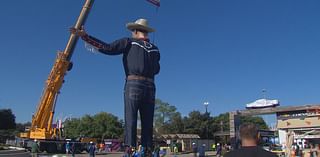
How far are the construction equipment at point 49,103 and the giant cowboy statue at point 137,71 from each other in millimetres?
9031

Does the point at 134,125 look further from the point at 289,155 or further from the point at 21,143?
the point at 21,143

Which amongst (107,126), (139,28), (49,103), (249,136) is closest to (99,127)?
(107,126)

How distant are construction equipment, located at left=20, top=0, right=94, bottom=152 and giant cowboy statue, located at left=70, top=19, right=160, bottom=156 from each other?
903 centimetres

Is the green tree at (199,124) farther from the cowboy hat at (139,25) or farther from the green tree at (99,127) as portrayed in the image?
the cowboy hat at (139,25)

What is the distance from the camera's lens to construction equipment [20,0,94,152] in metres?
33.0

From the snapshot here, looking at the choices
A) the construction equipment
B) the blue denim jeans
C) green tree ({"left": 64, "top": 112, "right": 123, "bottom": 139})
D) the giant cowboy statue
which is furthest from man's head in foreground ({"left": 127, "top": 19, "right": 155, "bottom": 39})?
green tree ({"left": 64, "top": 112, "right": 123, "bottom": 139})

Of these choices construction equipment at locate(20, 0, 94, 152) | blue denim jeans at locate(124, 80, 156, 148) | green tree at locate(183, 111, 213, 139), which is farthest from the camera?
green tree at locate(183, 111, 213, 139)

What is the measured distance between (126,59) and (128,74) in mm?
959

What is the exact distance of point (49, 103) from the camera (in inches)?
1325

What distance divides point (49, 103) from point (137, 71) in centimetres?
1313

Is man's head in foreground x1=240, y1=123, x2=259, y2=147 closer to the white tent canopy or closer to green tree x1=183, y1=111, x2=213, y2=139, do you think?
the white tent canopy

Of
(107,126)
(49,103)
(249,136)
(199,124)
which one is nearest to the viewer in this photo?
(249,136)

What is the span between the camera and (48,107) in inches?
1325

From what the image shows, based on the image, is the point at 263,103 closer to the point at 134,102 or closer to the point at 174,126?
the point at 174,126
